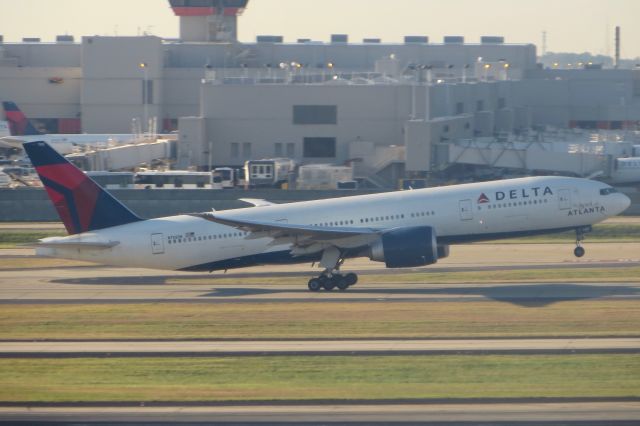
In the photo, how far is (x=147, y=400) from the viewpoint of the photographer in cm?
2964

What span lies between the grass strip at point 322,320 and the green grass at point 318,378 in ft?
13.3

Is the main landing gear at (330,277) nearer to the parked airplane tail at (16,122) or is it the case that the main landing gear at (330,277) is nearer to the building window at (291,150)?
the building window at (291,150)

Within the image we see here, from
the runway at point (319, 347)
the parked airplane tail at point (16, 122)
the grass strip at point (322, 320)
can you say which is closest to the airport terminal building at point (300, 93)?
the parked airplane tail at point (16, 122)

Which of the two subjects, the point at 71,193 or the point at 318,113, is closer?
the point at 71,193

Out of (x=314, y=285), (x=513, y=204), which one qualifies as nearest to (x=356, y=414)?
(x=314, y=285)

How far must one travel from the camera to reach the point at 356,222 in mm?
49469

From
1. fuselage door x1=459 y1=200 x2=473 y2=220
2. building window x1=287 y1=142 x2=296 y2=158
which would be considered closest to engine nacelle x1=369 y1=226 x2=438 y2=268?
fuselage door x1=459 y1=200 x2=473 y2=220

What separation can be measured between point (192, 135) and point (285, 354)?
6714 cm

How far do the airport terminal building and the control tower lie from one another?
0.63 ft

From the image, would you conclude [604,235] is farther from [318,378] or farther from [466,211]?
[318,378]

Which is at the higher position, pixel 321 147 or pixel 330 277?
pixel 321 147

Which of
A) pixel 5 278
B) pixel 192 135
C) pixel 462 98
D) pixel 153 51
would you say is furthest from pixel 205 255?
pixel 153 51

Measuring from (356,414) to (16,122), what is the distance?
316 feet

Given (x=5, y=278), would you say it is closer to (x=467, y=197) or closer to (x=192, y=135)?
(x=467, y=197)
